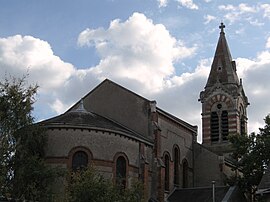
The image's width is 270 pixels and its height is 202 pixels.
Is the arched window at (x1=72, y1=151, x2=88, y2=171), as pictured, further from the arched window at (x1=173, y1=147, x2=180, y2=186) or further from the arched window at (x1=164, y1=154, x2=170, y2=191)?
the arched window at (x1=173, y1=147, x2=180, y2=186)

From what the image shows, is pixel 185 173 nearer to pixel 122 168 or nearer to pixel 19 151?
pixel 122 168

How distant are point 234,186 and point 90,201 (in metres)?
17.9

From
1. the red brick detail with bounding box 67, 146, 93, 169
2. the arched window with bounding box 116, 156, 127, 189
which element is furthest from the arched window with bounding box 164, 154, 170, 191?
the red brick detail with bounding box 67, 146, 93, 169

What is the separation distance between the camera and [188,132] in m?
46.5

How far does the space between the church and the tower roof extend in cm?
881

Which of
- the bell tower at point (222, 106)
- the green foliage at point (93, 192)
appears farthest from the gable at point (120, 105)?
the bell tower at point (222, 106)

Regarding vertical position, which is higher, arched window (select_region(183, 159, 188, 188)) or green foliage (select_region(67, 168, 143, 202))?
arched window (select_region(183, 159, 188, 188))

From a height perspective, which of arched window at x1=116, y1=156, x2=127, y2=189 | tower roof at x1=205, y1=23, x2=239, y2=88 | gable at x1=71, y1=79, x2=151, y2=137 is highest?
tower roof at x1=205, y1=23, x2=239, y2=88

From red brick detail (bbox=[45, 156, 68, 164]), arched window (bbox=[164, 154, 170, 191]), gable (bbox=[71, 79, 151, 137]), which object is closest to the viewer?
red brick detail (bbox=[45, 156, 68, 164])

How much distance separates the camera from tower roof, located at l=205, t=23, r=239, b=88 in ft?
192

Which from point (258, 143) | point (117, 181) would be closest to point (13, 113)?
point (117, 181)

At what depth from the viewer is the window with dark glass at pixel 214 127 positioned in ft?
188

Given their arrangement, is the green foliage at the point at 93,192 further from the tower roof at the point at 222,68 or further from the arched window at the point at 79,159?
the tower roof at the point at 222,68

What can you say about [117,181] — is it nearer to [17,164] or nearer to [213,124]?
[17,164]
